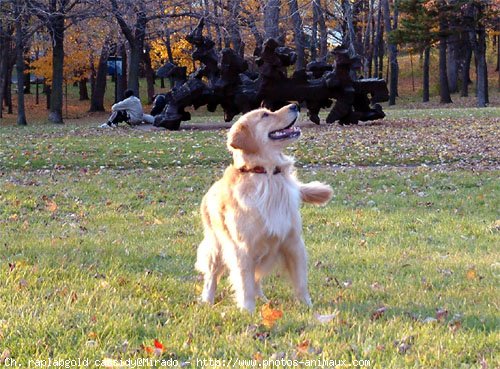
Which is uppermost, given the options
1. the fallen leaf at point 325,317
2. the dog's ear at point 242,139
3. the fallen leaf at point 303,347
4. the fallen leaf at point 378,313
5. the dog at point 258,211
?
the dog's ear at point 242,139

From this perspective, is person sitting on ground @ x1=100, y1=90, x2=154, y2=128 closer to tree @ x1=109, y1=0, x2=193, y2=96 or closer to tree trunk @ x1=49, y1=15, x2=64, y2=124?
tree @ x1=109, y1=0, x2=193, y2=96

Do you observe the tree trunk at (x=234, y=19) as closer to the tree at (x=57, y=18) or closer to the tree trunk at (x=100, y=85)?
the tree at (x=57, y=18)

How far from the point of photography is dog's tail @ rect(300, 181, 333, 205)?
17.6ft

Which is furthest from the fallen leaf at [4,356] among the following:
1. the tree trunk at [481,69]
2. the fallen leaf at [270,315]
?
the tree trunk at [481,69]

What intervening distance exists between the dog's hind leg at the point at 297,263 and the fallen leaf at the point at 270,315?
0.34m

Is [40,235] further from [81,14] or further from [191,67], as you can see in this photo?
[191,67]

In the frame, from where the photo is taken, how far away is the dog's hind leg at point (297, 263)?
16.4 ft

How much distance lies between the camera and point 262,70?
868 inches

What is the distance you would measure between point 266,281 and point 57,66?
87.4 ft

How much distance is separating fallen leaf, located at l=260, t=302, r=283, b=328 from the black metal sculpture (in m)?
17.4

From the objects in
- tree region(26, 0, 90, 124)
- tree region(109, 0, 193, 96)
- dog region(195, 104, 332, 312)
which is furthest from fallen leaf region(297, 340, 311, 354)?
tree region(109, 0, 193, 96)

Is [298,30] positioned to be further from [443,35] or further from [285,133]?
[285,133]

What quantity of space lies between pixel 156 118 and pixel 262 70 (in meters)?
4.15

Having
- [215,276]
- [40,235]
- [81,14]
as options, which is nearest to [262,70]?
[81,14]
